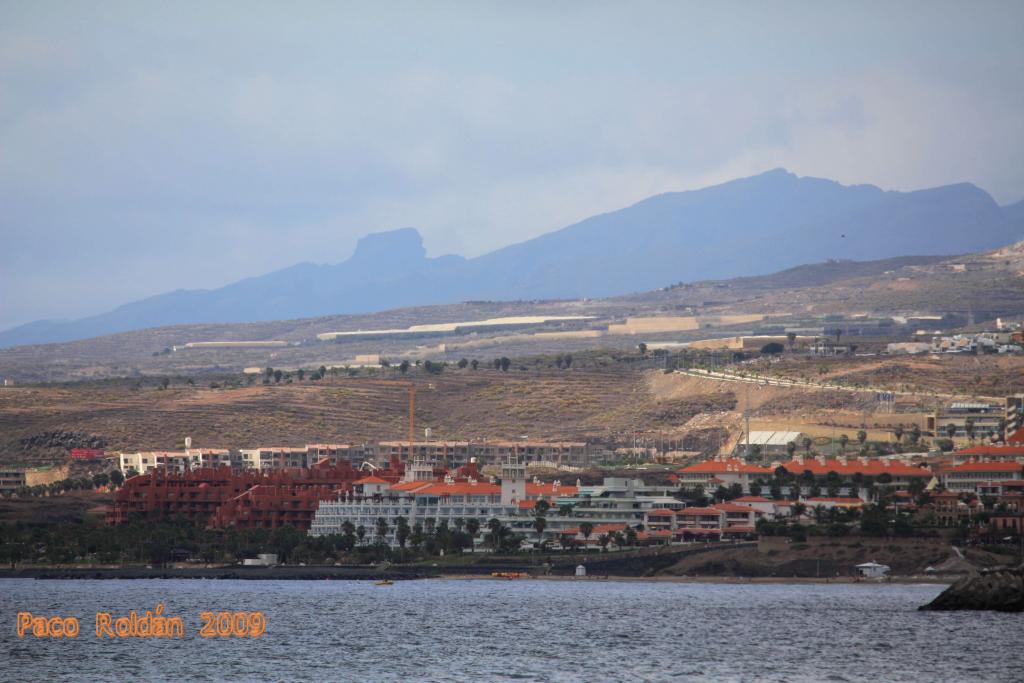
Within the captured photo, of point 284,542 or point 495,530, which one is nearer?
point 495,530

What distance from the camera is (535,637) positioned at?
283 ft

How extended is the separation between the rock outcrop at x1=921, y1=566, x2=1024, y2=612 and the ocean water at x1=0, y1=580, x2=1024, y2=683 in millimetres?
1642

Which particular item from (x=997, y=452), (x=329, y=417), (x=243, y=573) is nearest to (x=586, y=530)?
(x=243, y=573)

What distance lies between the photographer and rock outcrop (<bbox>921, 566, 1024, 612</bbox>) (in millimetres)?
96062

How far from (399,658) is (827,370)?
121412 millimetres

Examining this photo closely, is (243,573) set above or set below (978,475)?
below

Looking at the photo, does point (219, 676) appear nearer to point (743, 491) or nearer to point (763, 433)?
point (743, 491)

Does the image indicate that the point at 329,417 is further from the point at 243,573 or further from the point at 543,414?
the point at 243,573

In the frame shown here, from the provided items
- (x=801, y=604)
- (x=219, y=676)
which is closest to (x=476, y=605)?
(x=801, y=604)

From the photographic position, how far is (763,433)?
168000mm

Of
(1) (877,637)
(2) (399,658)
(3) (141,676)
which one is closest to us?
(3) (141,676)

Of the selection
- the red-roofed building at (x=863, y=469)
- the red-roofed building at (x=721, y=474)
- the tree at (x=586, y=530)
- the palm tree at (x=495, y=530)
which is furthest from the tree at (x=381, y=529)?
the red-roofed building at (x=863, y=469)

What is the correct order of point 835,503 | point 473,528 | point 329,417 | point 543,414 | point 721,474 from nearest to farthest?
point 835,503 → point 473,528 → point 721,474 → point 543,414 → point 329,417

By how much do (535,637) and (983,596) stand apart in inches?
929
